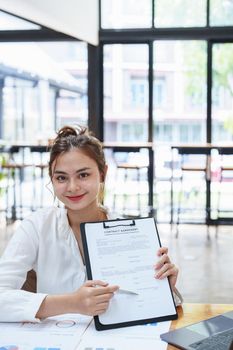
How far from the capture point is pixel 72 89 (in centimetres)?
718

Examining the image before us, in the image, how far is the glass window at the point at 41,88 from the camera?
23.2ft

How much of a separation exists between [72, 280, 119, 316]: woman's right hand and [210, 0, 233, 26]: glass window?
6.01m

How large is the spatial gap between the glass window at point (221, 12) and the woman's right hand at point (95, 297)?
6011mm

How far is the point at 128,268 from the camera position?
1.32 metres

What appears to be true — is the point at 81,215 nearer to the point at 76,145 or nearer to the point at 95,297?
the point at 76,145

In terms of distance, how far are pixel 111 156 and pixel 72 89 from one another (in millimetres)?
1223

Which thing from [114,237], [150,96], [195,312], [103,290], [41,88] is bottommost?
[195,312]

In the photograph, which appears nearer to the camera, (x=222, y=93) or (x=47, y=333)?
(x=47, y=333)

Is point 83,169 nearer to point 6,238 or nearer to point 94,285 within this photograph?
point 94,285

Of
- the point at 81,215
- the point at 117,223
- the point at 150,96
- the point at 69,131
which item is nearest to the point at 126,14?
the point at 150,96

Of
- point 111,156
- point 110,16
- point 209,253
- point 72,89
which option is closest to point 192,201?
point 111,156

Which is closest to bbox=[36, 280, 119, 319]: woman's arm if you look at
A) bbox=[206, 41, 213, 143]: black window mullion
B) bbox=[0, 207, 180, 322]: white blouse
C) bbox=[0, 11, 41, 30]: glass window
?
bbox=[0, 207, 180, 322]: white blouse

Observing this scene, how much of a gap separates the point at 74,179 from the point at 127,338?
1.75 feet

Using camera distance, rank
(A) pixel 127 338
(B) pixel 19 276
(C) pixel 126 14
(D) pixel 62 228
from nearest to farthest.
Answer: (A) pixel 127 338 < (B) pixel 19 276 < (D) pixel 62 228 < (C) pixel 126 14
